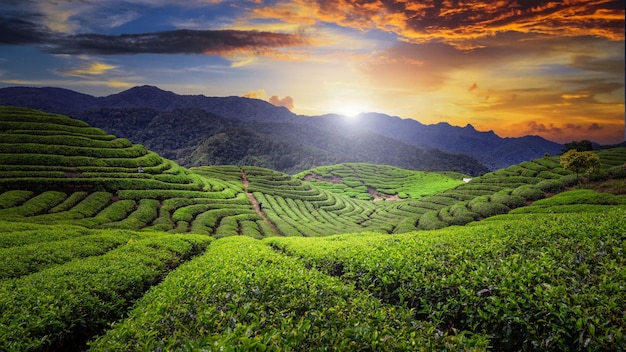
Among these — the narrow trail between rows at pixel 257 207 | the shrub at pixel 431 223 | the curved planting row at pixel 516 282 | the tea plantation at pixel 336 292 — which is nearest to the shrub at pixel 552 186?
the tea plantation at pixel 336 292

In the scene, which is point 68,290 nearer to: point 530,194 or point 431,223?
point 431,223

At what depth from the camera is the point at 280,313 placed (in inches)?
297

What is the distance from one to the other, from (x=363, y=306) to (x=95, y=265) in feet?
52.6

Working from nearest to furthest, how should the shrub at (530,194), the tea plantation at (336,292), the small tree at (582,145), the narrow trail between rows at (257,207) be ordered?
the tea plantation at (336,292)
the shrub at (530,194)
the narrow trail between rows at (257,207)
the small tree at (582,145)

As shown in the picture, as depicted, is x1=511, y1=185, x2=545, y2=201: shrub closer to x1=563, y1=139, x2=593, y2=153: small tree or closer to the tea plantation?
the tea plantation

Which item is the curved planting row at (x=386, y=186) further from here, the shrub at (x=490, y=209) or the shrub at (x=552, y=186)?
the shrub at (x=490, y=209)

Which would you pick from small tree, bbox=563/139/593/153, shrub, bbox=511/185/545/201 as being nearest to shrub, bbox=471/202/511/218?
shrub, bbox=511/185/545/201

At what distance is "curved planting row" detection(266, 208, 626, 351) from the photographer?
6883mm

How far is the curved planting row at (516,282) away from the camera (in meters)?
6.88

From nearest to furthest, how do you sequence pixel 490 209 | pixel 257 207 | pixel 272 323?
pixel 272 323
pixel 490 209
pixel 257 207

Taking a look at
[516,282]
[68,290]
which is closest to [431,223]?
[516,282]

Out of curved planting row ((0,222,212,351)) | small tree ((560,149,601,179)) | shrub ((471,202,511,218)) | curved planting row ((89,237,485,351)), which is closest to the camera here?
curved planting row ((89,237,485,351))

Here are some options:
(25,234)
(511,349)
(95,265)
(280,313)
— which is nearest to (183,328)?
(280,313)

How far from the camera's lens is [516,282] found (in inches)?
345
